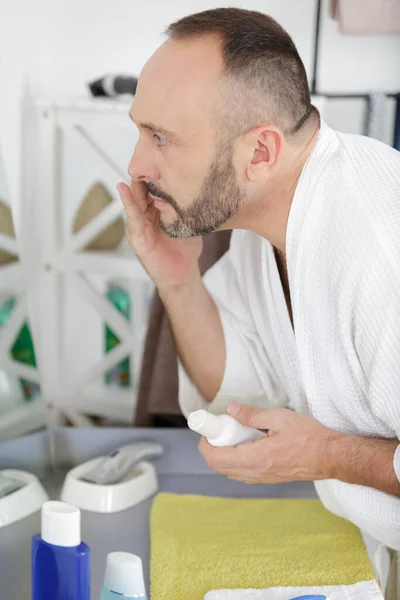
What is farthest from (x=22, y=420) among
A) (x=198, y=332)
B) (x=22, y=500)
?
(x=198, y=332)

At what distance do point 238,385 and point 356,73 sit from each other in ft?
4.88

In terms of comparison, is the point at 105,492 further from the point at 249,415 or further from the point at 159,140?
the point at 159,140

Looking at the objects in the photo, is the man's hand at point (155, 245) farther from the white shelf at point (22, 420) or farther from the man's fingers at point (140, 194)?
the white shelf at point (22, 420)

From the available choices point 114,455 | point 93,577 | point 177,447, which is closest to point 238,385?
point 177,447

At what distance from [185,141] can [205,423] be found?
1.28ft

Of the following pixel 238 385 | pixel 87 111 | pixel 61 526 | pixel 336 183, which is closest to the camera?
pixel 61 526

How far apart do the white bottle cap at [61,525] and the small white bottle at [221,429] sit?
0.21 meters

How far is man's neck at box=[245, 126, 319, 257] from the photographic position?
3.56ft

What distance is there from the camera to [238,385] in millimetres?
1302

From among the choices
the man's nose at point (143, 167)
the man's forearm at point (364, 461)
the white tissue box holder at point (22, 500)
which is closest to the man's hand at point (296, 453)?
the man's forearm at point (364, 461)

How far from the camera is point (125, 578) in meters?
0.77

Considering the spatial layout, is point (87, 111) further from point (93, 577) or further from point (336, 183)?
point (93, 577)

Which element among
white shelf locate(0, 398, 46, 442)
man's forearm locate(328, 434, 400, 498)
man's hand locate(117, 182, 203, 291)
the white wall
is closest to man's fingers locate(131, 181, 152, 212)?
man's hand locate(117, 182, 203, 291)

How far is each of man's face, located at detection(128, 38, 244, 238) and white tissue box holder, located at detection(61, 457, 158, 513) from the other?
15.2 inches
